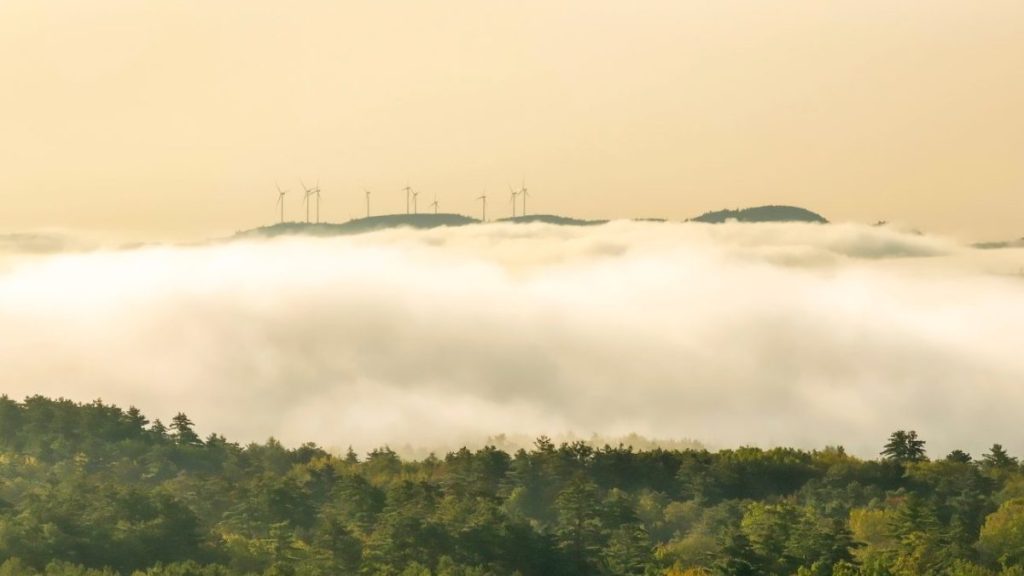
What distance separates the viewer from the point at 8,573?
172250 millimetres

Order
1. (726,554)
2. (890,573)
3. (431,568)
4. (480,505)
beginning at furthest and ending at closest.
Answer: (480,505), (431,568), (726,554), (890,573)

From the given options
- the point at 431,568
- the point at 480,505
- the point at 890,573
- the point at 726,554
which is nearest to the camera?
the point at 890,573

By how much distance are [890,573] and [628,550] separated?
1194 inches

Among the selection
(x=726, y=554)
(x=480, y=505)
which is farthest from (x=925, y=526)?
(x=480, y=505)

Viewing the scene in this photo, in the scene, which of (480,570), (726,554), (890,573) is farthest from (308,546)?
(890,573)

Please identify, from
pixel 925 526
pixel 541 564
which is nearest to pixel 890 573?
pixel 925 526

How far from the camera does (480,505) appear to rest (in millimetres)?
195750

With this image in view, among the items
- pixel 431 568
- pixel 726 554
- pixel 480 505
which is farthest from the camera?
pixel 480 505

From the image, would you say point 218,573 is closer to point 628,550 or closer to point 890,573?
point 628,550

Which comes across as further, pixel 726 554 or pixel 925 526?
pixel 925 526

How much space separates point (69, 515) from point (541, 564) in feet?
145

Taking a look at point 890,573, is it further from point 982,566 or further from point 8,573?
point 8,573

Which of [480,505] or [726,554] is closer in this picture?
[726,554]

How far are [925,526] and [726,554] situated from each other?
24.8m
